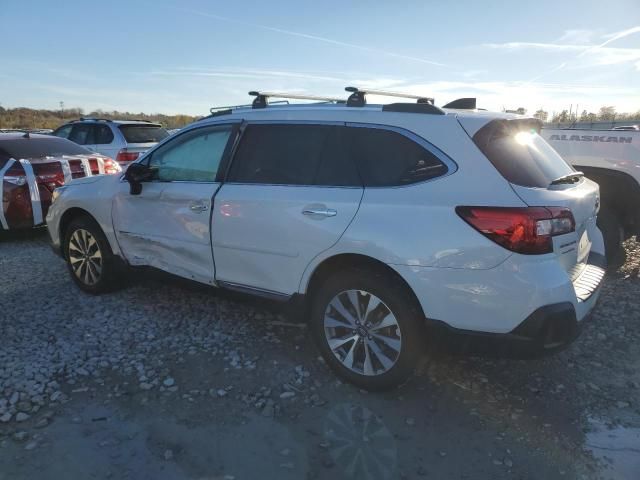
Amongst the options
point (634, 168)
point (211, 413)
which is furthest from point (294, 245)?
point (634, 168)

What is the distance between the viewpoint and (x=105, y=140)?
392 inches

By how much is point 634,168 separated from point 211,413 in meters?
4.65

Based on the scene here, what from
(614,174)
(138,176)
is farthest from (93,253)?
(614,174)

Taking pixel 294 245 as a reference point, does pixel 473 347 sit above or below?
below

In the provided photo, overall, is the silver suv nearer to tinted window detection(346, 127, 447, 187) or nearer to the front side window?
the front side window

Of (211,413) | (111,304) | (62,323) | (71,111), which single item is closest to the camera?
(211,413)

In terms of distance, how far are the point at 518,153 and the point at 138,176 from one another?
9.46ft

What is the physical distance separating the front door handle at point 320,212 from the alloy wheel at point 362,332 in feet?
1.60

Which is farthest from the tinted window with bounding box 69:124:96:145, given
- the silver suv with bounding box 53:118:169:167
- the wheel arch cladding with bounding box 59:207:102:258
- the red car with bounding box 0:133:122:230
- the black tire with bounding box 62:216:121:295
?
the black tire with bounding box 62:216:121:295

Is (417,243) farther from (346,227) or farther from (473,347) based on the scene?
(473,347)

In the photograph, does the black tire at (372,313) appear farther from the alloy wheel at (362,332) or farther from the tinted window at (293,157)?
the tinted window at (293,157)

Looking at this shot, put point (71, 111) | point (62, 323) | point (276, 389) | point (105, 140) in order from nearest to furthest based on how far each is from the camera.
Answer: point (276, 389) < point (62, 323) < point (105, 140) < point (71, 111)

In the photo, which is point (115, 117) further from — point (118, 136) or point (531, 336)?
point (531, 336)

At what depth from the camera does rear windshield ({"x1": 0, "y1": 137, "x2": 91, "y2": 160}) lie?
6703 millimetres
